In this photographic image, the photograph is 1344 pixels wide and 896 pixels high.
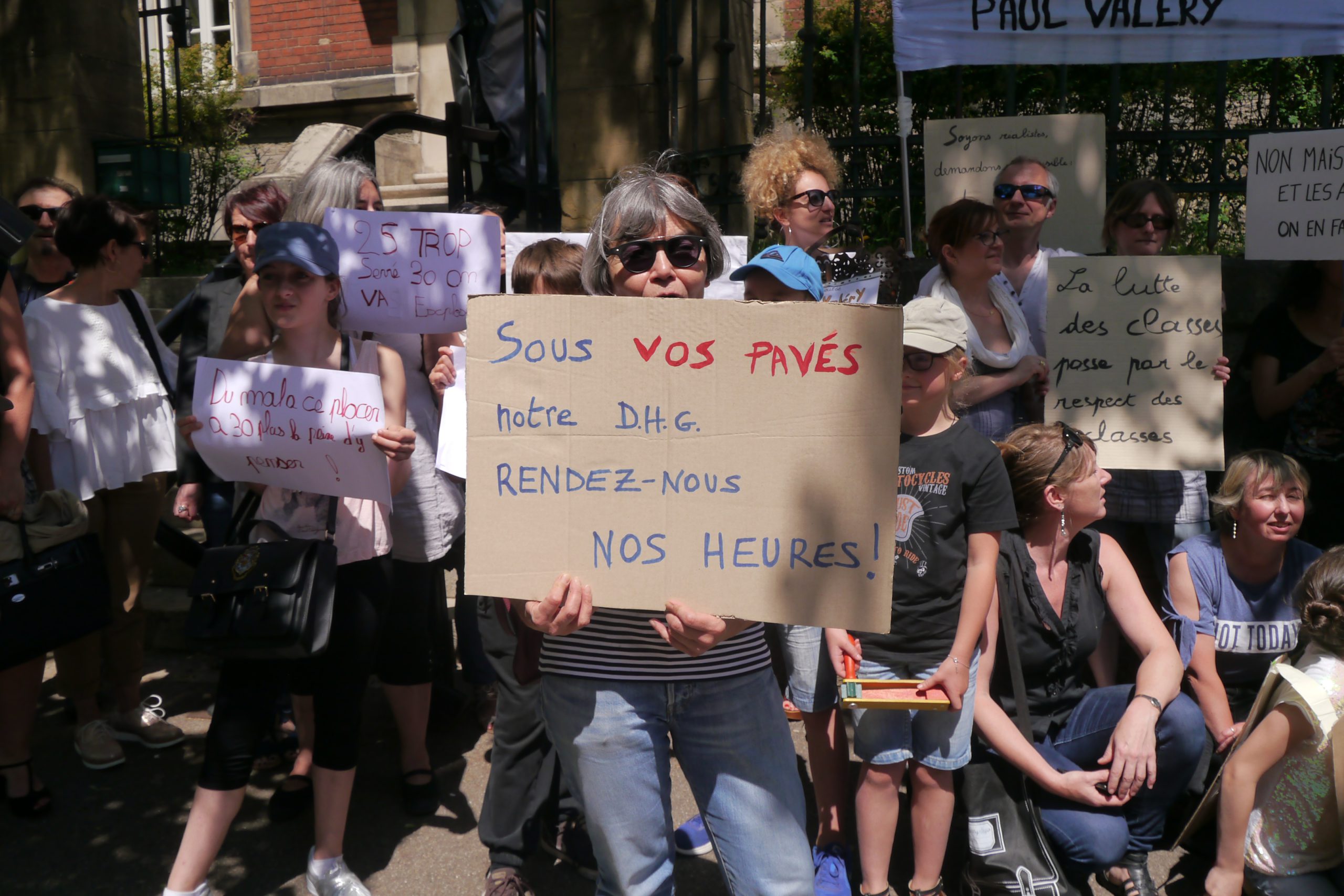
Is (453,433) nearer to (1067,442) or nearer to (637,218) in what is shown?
(637,218)

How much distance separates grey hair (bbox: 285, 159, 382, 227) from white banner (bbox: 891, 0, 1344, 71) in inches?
106

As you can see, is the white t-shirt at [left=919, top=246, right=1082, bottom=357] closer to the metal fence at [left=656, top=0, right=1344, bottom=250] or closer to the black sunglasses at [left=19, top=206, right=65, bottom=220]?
the metal fence at [left=656, top=0, right=1344, bottom=250]

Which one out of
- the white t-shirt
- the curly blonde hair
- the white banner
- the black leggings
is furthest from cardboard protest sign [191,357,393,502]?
the white banner

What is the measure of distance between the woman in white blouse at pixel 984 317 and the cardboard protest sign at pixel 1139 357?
0.13 meters

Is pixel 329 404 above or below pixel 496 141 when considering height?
below

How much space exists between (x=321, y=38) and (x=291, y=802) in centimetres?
1438

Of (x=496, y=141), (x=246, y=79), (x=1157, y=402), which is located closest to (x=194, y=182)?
(x=246, y=79)

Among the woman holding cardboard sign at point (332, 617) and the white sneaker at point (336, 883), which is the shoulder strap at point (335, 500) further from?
the white sneaker at point (336, 883)

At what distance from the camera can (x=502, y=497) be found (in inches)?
80.9

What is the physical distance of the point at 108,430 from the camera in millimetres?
4027

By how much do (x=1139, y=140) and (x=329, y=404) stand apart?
387 centimetres

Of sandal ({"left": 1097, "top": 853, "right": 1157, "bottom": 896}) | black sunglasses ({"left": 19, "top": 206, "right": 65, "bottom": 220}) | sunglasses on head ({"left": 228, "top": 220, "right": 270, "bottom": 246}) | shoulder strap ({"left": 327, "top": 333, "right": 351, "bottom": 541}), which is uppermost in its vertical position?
Result: black sunglasses ({"left": 19, "top": 206, "right": 65, "bottom": 220})

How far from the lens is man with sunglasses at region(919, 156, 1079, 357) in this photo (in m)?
4.02

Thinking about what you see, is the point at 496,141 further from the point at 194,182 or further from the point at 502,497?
the point at 194,182
